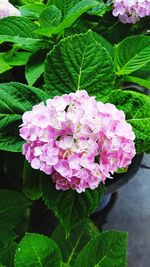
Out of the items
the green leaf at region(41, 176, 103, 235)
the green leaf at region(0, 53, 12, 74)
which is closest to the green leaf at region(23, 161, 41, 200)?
the green leaf at region(41, 176, 103, 235)

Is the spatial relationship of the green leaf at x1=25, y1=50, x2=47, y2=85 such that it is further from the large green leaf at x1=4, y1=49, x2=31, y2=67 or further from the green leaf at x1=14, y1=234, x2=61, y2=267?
the green leaf at x1=14, y1=234, x2=61, y2=267

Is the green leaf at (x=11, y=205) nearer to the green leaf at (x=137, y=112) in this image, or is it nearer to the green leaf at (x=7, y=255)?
the green leaf at (x=7, y=255)

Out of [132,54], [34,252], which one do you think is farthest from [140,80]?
[34,252]

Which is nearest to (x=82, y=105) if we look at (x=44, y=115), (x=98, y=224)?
(x=44, y=115)

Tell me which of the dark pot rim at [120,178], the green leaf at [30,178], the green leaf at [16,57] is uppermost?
the green leaf at [16,57]

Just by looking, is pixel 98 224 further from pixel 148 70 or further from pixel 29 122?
pixel 29 122

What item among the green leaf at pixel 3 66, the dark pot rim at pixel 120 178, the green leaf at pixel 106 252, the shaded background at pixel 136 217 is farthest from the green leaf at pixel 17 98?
the shaded background at pixel 136 217

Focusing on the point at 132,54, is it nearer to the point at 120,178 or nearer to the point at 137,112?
the point at 137,112
